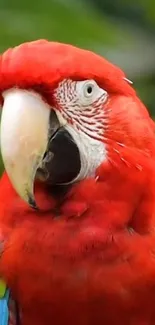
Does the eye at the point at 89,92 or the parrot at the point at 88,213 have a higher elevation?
the eye at the point at 89,92

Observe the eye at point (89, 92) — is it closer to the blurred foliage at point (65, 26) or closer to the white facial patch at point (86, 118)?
the white facial patch at point (86, 118)

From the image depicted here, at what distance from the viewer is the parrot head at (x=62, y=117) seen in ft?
4.64

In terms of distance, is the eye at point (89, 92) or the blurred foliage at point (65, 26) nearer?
the eye at point (89, 92)

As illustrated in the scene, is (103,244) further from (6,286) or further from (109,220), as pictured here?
(6,286)

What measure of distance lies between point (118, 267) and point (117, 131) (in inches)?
7.8

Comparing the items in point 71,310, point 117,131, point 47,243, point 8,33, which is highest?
point 8,33

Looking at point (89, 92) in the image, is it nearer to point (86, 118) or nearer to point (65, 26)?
point (86, 118)

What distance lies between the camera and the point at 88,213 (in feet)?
4.96

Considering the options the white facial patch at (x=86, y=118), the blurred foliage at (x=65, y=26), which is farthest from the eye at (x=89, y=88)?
the blurred foliage at (x=65, y=26)

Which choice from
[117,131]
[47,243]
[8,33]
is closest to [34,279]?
[47,243]

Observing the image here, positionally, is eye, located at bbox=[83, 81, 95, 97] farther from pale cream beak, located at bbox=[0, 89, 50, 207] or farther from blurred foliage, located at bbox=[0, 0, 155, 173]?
blurred foliage, located at bbox=[0, 0, 155, 173]

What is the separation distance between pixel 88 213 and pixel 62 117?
0.15m

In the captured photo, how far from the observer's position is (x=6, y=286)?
1.59 metres

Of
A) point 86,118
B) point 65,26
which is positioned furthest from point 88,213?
point 65,26
